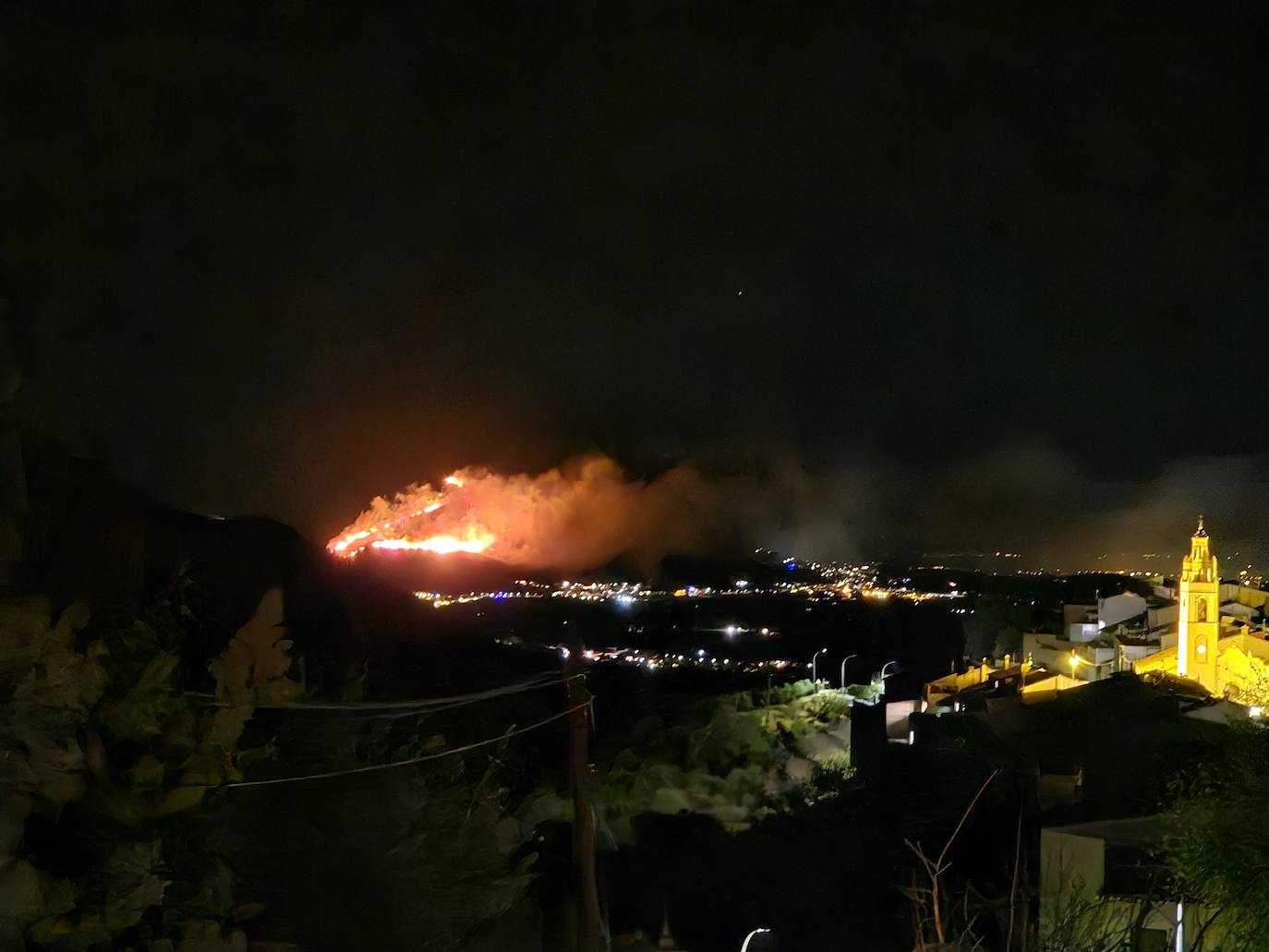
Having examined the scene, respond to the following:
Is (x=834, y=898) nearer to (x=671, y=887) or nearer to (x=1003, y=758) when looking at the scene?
(x=671, y=887)

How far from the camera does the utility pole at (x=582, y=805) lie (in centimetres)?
709

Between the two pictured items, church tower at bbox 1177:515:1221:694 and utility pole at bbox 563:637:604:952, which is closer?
utility pole at bbox 563:637:604:952

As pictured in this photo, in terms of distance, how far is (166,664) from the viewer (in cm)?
645

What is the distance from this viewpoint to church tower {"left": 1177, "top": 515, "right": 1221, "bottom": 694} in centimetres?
2453

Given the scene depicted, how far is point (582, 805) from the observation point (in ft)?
24.0

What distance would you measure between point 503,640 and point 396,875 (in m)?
3.56

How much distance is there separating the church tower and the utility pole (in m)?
19.8

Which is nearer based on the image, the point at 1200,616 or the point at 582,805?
the point at 582,805

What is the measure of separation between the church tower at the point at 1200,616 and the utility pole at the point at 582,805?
19847 mm

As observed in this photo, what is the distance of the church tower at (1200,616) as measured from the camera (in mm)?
24531

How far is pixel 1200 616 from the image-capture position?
86.4ft

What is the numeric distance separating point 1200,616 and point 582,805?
2372 centimetres

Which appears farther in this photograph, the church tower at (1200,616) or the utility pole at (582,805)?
the church tower at (1200,616)

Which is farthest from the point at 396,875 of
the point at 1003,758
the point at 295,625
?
the point at 1003,758
